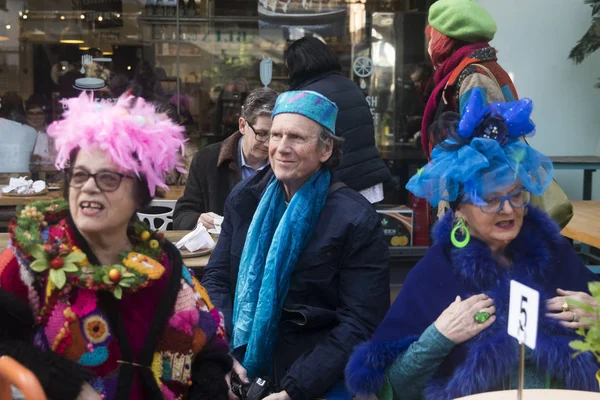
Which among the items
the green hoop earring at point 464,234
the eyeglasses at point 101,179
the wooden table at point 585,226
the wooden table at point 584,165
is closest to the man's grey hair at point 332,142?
the green hoop earring at point 464,234

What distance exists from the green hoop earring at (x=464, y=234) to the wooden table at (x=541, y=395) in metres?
0.53

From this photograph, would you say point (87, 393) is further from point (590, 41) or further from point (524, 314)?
point (590, 41)

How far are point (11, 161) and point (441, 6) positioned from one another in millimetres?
4625

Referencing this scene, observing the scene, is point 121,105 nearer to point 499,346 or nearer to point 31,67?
point 499,346

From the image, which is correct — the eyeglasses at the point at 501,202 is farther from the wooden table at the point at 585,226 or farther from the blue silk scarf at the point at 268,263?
the wooden table at the point at 585,226

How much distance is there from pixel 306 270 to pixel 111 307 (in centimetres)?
105

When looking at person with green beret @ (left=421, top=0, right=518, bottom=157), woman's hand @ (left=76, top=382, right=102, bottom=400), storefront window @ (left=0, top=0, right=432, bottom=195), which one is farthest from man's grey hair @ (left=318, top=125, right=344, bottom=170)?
storefront window @ (left=0, top=0, right=432, bottom=195)

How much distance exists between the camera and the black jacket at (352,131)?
443 centimetres

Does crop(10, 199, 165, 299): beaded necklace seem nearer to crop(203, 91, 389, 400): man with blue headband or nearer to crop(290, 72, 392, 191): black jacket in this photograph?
crop(203, 91, 389, 400): man with blue headband

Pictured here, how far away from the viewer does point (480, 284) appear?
8.36 ft

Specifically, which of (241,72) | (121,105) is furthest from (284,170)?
(241,72)

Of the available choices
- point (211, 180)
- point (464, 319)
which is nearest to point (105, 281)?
point (464, 319)

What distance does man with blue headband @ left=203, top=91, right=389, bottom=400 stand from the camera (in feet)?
9.59

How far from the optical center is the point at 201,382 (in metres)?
2.25
